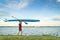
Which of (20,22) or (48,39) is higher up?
(20,22)

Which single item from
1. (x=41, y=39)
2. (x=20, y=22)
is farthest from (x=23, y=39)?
(x=20, y=22)

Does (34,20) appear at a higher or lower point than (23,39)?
higher

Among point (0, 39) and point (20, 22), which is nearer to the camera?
point (0, 39)

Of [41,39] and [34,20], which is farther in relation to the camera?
[34,20]

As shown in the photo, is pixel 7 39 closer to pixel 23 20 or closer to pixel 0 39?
pixel 0 39

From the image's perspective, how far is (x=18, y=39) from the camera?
68.2 ft

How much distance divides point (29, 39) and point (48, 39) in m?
1.88

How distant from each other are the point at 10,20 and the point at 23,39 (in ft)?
19.0

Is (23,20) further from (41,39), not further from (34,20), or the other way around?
(41,39)

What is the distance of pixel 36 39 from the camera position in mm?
21172

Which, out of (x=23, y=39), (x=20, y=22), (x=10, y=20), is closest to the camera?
(x=23, y=39)

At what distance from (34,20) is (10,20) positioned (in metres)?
2.78

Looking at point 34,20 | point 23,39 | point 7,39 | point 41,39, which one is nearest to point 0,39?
point 7,39

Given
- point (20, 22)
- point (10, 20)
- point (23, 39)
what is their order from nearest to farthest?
1. point (23, 39)
2. point (20, 22)
3. point (10, 20)
